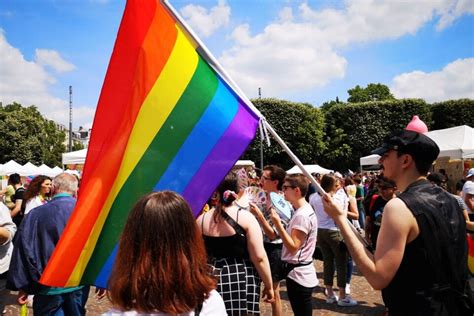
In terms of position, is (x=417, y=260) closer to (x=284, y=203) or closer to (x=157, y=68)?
(x=157, y=68)

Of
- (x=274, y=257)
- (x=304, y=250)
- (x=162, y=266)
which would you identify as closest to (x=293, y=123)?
(x=274, y=257)

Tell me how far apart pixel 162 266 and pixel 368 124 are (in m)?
36.2

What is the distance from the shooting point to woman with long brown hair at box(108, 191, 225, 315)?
1.43 m

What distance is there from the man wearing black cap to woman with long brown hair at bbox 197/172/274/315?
127 centimetres

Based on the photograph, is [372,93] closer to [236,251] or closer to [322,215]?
[322,215]

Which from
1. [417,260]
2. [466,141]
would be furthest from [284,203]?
[466,141]

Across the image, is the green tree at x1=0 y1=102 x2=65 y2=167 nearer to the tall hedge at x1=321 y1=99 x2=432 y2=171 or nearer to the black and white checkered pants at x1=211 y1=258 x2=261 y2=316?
the tall hedge at x1=321 y1=99 x2=432 y2=171

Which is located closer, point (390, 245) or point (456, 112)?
point (390, 245)

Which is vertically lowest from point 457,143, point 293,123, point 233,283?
point 233,283

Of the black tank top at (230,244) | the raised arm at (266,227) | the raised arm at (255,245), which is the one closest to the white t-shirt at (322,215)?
the raised arm at (266,227)

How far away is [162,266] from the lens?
1454 mm

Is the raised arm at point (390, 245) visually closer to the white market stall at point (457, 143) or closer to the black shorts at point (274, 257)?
the black shorts at point (274, 257)

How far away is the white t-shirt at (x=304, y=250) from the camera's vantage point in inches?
159

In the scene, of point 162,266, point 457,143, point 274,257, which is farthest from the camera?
point 457,143
